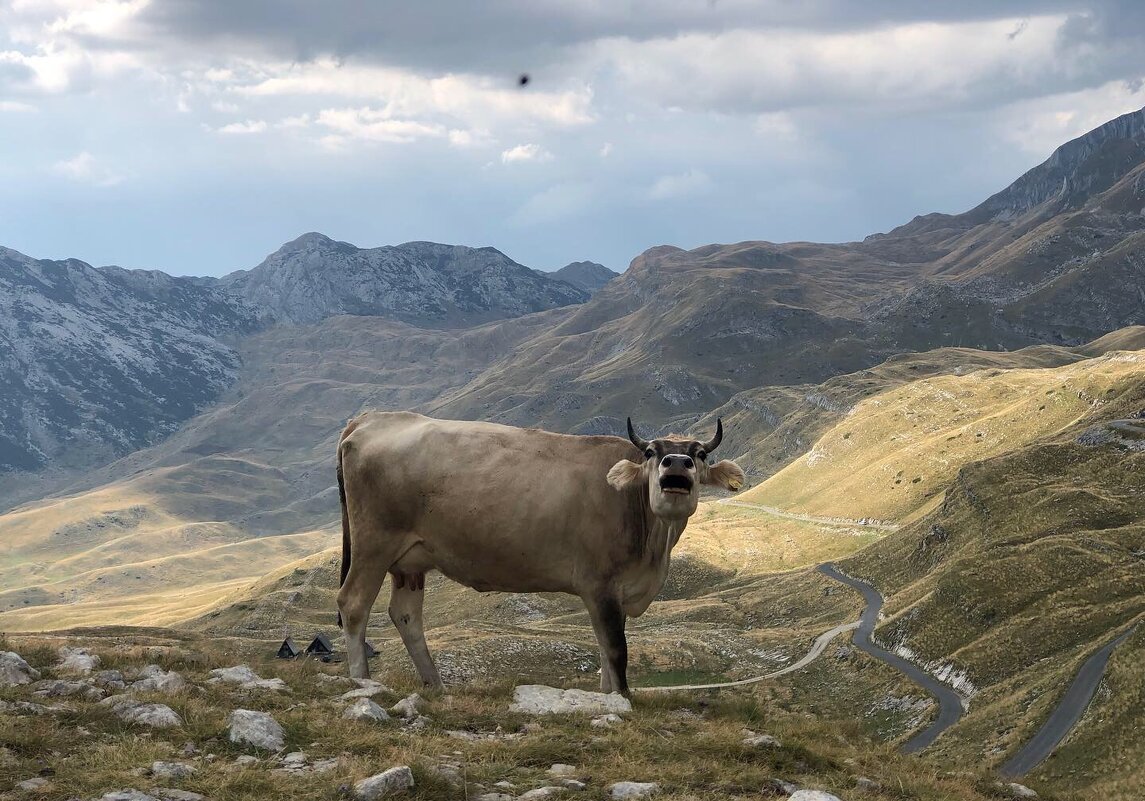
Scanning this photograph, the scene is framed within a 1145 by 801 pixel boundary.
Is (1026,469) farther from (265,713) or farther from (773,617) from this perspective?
(265,713)

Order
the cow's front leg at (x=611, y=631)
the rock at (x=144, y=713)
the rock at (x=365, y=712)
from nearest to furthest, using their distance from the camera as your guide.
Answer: the rock at (x=144, y=713)
the rock at (x=365, y=712)
the cow's front leg at (x=611, y=631)

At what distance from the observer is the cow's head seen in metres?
17.1

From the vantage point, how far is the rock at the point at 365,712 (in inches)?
582

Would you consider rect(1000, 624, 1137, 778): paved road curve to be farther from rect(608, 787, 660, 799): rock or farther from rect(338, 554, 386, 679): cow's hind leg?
rect(608, 787, 660, 799): rock

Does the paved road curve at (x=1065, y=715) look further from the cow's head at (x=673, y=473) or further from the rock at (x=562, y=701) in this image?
the rock at (x=562, y=701)

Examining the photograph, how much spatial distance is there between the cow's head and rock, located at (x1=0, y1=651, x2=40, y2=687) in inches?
434

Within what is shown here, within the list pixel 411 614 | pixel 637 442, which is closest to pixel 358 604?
pixel 411 614

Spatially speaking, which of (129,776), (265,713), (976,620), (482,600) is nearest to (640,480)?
(265,713)

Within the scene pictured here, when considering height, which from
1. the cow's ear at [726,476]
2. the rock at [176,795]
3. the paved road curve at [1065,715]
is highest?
the cow's ear at [726,476]

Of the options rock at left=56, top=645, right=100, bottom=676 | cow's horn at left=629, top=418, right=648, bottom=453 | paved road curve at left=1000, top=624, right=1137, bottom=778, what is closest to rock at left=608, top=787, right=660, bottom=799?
cow's horn at left=629, top=418, right=648, bottom=453

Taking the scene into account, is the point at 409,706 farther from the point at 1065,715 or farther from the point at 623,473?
the point at 1065,715

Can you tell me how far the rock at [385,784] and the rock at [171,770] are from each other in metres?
2.33

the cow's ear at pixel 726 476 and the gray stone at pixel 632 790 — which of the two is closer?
the gray stone at pixel 632 790

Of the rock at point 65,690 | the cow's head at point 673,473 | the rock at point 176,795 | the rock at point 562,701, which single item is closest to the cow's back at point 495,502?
the cow's head at point 673,473
